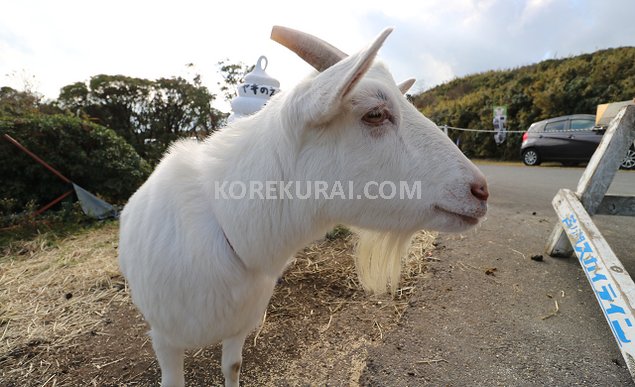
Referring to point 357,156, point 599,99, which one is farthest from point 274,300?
point 599,99

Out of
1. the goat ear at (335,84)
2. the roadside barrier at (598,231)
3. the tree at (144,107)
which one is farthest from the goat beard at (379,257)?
the tree at (144,107)

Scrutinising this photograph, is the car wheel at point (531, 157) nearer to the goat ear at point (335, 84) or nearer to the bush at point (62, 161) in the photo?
the bush at point (62, 161)

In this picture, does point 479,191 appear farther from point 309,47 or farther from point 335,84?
point 309,47

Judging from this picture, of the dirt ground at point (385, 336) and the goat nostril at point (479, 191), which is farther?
the dirt ground at point (385, 336)

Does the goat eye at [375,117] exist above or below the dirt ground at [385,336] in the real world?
above

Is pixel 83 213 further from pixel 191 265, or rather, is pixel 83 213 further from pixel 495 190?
pixel 495 190

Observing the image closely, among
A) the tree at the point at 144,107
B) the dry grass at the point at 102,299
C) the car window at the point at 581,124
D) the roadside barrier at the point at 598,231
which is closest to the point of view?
the roadside barrier at the point at 598,231

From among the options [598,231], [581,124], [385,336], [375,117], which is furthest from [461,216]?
[581,124]

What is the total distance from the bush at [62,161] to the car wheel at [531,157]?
44.5 feet

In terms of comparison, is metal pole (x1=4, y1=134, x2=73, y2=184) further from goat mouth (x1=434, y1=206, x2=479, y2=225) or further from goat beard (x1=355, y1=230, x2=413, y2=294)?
goat mouth (x1=434, y1=206, x2=479, y2=225)

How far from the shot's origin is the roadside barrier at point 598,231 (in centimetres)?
176

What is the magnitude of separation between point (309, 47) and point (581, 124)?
14.2m

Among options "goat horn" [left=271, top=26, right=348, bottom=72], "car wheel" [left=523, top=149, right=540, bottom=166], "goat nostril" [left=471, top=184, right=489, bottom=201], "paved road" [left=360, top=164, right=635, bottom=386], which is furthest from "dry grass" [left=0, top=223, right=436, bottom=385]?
"car wheel" [left=523, top=149, right=540, bottom=166]

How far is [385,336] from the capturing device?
2207mm
